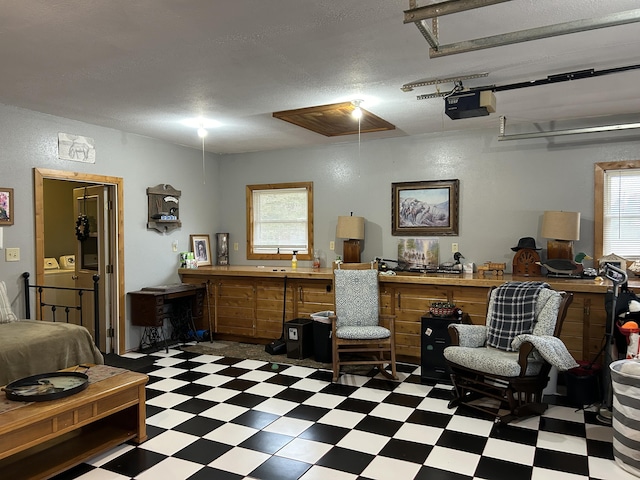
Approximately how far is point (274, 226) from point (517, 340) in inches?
153

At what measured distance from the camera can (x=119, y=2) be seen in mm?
2334

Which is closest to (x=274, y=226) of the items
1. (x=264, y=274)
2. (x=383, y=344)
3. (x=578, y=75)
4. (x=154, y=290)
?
(x=264, y=274)

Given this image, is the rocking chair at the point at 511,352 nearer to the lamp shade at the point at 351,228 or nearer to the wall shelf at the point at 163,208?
the lamp shade at the point at 351,228

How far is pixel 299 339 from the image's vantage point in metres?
5.15

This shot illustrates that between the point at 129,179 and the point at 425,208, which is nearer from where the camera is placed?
the point at 129,179

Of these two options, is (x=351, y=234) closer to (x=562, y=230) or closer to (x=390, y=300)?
(x=390, y=300)

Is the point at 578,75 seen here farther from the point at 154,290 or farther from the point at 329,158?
Result: the point at 154,290

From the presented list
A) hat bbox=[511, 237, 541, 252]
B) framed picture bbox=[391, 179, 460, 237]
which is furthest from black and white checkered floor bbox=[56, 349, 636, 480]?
framed picture bbox=[391, 179, 460, 237]

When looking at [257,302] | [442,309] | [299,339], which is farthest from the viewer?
[257,302]

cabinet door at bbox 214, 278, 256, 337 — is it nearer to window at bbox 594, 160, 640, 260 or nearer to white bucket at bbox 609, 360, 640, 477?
window at bbox 594, 160, 640, 260

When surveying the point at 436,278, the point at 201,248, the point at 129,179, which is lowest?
the point at 436,278

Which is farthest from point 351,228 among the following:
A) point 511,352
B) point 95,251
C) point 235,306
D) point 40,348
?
point 40,348

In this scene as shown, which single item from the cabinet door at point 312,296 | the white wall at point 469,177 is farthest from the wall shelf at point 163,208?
the cabinet door at point 312,296

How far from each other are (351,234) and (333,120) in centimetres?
150
